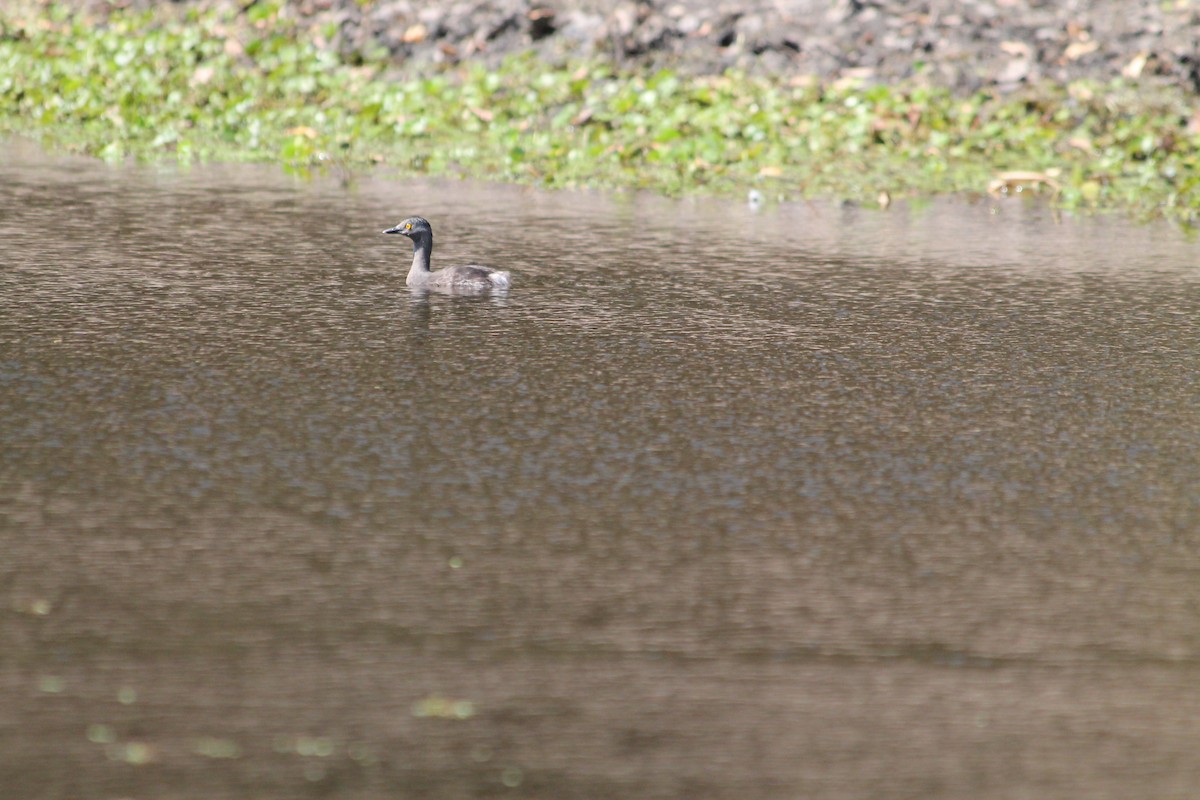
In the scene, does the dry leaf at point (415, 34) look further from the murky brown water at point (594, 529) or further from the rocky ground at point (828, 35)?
the murky brown water at point (594, 529)

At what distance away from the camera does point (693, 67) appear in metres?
16.5

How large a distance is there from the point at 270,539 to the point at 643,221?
692 centimetres

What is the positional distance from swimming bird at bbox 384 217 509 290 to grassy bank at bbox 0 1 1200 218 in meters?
3.85

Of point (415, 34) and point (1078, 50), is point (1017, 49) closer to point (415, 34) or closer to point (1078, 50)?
point (1078, 50)

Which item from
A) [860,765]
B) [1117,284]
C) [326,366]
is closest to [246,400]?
[326,366]

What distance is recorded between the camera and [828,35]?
54.3 feet

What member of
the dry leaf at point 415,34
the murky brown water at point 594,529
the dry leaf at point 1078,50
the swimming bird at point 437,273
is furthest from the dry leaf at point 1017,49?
the swimming bird at point 437,273

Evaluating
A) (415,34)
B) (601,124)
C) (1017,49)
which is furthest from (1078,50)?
(415,34)

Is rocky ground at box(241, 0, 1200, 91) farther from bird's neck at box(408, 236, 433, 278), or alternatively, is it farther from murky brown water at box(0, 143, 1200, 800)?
bird's neck at box(408, 236, 433, 278)

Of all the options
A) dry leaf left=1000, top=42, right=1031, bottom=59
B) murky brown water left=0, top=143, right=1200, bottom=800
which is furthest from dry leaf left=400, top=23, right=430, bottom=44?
murky brown water left=0, top=143, right=1200, bottom=800

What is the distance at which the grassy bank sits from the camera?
1393 cm

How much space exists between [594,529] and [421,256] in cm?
443

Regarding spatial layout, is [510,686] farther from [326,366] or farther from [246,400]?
[326,366]

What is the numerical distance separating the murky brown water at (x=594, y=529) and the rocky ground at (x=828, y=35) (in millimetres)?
5887
